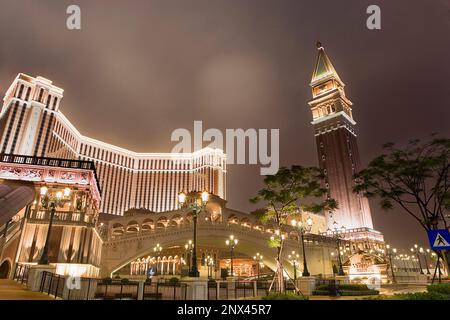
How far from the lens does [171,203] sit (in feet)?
386

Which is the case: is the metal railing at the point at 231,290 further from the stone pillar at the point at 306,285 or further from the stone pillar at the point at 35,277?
the stone pillar at the point at 35,277

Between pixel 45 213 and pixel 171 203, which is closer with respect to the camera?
pixel 45 213

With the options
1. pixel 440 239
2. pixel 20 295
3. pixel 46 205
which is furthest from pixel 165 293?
pixel 440 239

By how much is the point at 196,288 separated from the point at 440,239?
362 inches

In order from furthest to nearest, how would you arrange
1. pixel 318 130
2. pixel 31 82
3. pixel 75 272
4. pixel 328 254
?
pixel 318 130 < pixel 31 82 < pixel 328 254 < pixel 75 272

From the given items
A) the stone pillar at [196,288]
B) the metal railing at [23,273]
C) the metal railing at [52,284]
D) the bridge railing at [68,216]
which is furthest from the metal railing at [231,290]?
the bridge railing at [68,216]

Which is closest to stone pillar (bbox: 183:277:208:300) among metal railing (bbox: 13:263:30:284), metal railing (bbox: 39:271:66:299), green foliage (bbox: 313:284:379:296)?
metal railing (bbox: 39:271:66:299)

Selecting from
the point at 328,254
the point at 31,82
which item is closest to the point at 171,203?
the point at 31,82

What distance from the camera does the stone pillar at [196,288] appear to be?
11648 mm

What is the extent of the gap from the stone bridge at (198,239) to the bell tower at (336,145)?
2391 cm

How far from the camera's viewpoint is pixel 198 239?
1671 inches
